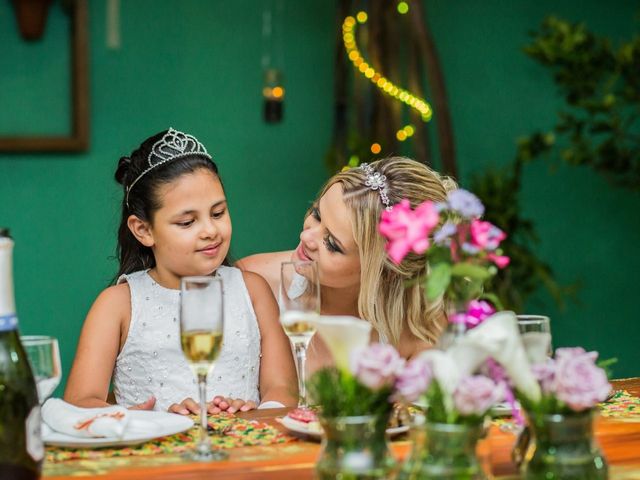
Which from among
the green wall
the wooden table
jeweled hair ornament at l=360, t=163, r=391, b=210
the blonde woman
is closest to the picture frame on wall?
the green wall

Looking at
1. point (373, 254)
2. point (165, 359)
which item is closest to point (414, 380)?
point (373, 254)

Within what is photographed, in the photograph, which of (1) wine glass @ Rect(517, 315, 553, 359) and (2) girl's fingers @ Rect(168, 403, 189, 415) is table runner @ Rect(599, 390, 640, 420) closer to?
(1) wine glass @ Rect(517, 315, 553, 359)

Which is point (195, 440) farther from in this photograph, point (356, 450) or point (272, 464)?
point (356, 450)

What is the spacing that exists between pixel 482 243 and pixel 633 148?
10.4ft

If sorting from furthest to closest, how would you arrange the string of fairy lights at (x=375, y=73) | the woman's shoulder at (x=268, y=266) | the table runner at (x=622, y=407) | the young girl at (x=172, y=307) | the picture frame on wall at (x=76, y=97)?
the string of fairy lights at (x=375, y=73)
the picture frame on wall at (x=76, y=97)
the woman's shoulder at (x=268, y=266)
the young girl at (x=172, y=307)
the table runner at (x=622, y=407)

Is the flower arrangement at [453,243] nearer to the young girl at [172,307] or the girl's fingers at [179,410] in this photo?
the girl's fingers at [179,410]

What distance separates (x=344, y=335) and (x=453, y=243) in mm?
198

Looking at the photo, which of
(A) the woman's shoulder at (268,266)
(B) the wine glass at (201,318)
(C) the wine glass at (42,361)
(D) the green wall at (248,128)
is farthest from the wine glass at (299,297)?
(D) the green wall at (248,128)

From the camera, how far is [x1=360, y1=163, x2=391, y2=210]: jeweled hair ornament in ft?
8.29

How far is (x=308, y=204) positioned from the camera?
161 inches

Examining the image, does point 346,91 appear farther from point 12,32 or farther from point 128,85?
point 12,32

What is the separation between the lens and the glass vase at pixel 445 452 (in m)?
1.22

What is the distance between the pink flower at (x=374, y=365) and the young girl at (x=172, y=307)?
117 centimetres

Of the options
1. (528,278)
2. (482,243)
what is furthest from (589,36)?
(482,243)
